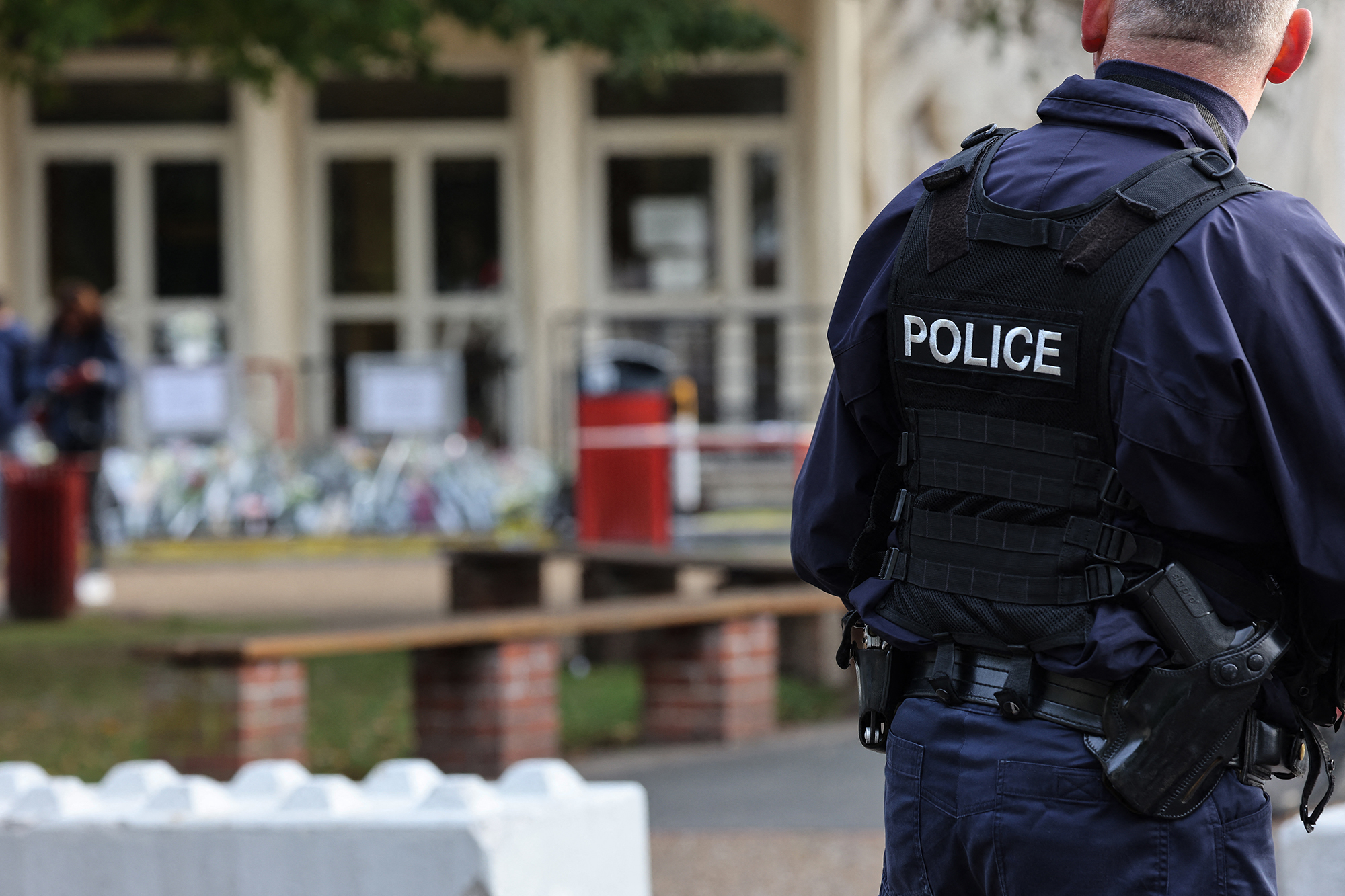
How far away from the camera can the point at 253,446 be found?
50.1ft

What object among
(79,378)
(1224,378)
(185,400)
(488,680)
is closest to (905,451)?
(1224,378)

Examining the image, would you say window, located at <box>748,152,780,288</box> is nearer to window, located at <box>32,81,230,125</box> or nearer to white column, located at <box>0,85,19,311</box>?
window, located at <box>32,81,230,125</box>

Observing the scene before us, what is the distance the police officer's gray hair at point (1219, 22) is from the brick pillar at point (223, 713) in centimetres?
397

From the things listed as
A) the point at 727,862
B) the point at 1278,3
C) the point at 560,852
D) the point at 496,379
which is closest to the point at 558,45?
the point at 727,862

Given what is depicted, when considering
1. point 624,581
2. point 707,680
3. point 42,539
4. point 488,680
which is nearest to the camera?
point 488,680

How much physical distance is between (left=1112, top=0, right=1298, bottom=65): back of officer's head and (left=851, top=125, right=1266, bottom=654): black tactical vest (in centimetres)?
18

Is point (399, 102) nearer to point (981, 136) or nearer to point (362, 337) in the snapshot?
point (362, 337)

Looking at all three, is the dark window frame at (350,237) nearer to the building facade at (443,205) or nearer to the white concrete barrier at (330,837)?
the building facade at (443,205)

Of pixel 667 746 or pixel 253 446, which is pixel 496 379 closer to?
pixel 253 446

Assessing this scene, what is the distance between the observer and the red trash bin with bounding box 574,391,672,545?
11.6 m

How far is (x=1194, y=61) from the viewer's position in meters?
2.29

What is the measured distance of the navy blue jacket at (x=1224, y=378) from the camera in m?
2.10

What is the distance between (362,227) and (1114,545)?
690 inches

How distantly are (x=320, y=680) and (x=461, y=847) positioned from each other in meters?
5.82
